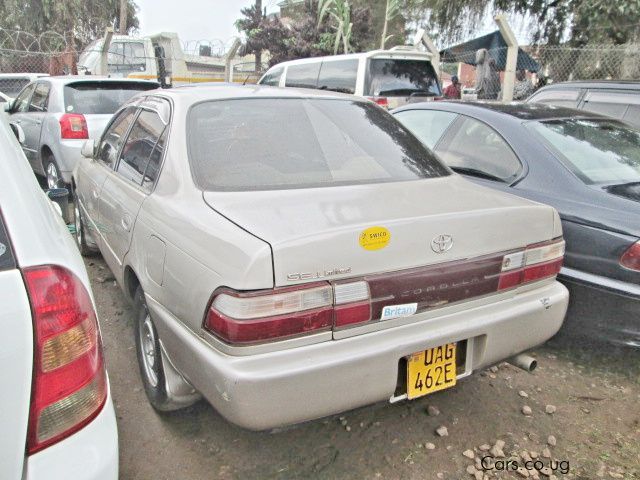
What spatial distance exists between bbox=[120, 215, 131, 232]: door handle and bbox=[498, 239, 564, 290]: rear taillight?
5.94 feet

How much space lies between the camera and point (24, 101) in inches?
281

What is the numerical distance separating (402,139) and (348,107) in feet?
1.20

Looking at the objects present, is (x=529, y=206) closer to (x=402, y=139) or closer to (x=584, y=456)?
(x=402, y=139)

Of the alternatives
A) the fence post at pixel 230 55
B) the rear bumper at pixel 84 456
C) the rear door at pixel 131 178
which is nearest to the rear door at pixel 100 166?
the rear door at pixel 131 178

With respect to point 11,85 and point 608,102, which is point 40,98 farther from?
point 11,85

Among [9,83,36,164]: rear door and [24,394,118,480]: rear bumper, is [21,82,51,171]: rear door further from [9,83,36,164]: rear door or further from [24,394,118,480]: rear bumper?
[24,394,118,480]: rear bumper

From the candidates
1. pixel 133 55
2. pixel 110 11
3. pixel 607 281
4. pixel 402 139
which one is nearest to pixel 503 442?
pixel 607 281

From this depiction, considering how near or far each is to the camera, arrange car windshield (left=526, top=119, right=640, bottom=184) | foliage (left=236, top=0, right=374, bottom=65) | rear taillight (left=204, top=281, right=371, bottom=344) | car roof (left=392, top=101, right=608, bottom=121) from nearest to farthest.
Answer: rear taillight (left=204, top=281, right=371, bottom=344)
car windshield (left=526, top=119, right=640, bottom=184)
car roof (left=392, top=101, right=608, bottom=121)
foliage (left=236, top=0, right=374, bottom=65)

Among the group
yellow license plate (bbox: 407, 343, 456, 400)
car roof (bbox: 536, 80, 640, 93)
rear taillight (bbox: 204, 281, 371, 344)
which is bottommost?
yellow license plate (bbox: 407, 343, 456, 400)

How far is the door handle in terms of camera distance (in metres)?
2.62

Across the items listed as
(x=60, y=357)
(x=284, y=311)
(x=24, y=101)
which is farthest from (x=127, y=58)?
(x=60, y=357)

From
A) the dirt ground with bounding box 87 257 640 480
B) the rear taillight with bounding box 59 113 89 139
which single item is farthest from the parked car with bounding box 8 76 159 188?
the dirt ground with bounding box 87 257 640 480

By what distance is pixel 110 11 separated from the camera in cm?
2611

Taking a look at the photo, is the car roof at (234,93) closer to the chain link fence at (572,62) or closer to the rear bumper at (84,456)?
the rear bumper at (84,456)
